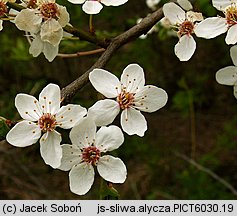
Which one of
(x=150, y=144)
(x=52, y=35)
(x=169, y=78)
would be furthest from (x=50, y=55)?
(x=169, y=78)

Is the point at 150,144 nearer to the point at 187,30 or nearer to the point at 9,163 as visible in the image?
the point at 9,163

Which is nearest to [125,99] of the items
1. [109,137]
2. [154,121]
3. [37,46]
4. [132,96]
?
[132,96]

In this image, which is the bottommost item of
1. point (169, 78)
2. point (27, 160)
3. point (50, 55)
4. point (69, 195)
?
point (50, 55)

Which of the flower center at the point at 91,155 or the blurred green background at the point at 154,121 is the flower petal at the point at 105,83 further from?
the blurred green background at the point at 154,121

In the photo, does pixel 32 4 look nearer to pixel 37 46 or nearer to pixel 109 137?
pixel 37 46

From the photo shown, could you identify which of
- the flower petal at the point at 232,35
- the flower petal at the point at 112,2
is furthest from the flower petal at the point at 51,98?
the flower petal at the point at 232,35

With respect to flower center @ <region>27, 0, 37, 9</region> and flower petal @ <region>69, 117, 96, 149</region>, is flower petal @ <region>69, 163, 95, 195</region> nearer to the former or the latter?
flower petal @ <region>69, 117, 96, 149</region>
